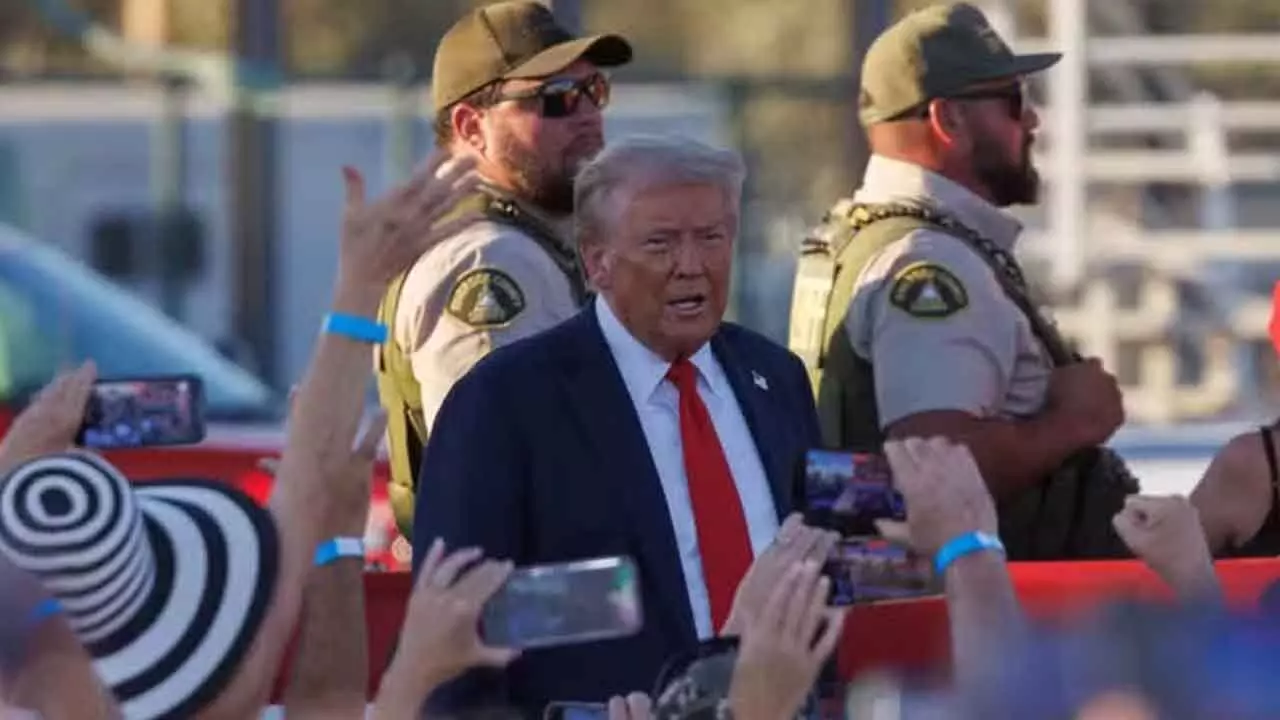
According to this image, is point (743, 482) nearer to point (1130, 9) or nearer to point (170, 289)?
point (170, 289)

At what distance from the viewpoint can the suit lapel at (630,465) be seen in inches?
184

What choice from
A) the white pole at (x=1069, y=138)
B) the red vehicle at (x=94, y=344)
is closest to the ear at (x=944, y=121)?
the red vehicle at (x=94, y=344)

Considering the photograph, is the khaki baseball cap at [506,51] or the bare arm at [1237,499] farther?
the khaki baseball cap at [506,51]

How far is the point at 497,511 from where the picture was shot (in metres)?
4.64

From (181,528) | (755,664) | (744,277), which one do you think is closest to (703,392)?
(755,664)

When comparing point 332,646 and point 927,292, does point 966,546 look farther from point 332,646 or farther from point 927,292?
A: point 927,292

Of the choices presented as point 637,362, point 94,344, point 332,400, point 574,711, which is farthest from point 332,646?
point 94,344

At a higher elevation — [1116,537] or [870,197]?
[870,197]

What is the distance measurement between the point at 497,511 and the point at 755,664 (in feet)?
3.04

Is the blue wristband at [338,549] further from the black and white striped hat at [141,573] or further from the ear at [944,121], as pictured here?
the ear at [944,121]

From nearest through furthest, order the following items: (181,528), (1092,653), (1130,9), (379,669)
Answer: (1092,653) → (181,528) → (379,669) → (1130,9)

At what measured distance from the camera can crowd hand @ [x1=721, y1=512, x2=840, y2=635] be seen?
387cm

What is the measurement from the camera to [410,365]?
5848 mm

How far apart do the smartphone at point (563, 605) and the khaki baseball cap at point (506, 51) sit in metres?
2.44
